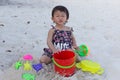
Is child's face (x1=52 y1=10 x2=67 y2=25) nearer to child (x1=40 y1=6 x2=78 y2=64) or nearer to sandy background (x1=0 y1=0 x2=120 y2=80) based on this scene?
child (x1=40 y1=6 x2=78 y2=64)

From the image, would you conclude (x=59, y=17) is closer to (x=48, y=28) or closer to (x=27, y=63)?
(x=27, y=63)

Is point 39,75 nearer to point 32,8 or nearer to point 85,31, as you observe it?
point 85,31

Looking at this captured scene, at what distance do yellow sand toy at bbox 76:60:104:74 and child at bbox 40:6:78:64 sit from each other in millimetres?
185

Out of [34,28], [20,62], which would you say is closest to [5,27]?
[34,28]

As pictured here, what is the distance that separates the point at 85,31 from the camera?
3.43 meters

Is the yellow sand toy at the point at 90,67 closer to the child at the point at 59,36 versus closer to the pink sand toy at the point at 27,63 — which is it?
the child at the point at 59,36

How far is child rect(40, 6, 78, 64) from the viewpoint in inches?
100.0

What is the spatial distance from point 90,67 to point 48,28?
114cm

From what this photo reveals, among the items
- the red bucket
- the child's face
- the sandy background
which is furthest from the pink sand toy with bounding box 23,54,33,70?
the child's face

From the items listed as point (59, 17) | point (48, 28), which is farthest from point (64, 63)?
point (48, 28)

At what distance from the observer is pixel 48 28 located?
3482 mm

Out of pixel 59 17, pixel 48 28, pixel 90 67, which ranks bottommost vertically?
pixel 90 67

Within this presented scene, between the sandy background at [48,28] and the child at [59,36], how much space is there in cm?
15

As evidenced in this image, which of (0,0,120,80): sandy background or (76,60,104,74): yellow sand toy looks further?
(0,0,120,80): sandy background
